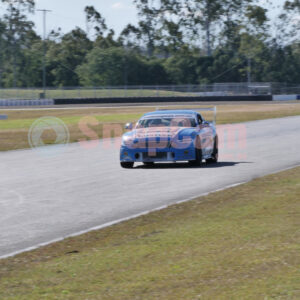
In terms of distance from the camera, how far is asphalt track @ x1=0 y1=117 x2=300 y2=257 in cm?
855

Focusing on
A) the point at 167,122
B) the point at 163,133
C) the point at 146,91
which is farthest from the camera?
the point at 146,91

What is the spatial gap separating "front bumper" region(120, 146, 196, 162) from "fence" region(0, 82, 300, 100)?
2340 inches

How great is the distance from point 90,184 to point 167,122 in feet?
12.9

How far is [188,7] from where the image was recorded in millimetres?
118375

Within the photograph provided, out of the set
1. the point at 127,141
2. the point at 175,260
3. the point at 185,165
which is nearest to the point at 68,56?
the point at 185,165

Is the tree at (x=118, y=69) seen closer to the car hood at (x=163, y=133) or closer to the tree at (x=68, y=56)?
the tree at (x=68, y=56)

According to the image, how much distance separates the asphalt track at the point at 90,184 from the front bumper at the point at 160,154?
0.23 meters

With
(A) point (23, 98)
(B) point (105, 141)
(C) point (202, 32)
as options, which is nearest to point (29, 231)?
(B) point (105, 141)

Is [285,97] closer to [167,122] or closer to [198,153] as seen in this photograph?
[167,122]

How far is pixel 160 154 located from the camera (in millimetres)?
14633

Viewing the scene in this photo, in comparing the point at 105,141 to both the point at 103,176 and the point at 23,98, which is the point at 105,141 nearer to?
the point at 103,176

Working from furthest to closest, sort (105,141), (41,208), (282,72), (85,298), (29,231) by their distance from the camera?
1. (282,72)
2. (105,141)
3. (41,208)
4. (29,231)
5. (85,298)

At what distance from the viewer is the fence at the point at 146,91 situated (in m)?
74.1

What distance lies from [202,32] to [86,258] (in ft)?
376
